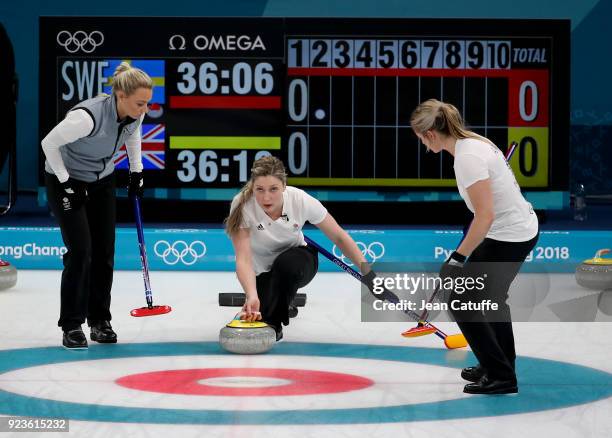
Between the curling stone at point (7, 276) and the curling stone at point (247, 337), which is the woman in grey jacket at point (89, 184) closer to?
the curling stone at point (247, 337)

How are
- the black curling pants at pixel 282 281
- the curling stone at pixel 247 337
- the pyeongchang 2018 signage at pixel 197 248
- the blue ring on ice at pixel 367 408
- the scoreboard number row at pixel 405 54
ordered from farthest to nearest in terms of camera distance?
the scoreboard number row at pixel 405 54
the pyeongchang 2018 signage at pixel 197 248
the black curling pants at pixel 282 281
the curling stone at pixel 247 337
the blue ring on ice at pixel 367 408

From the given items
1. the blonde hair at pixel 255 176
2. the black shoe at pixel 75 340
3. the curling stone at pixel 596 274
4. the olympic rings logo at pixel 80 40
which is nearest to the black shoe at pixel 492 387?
the blonde hair at pixel 255 176

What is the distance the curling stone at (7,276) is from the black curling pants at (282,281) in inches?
91.1

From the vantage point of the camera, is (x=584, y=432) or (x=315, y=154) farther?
(x=315, y=154)

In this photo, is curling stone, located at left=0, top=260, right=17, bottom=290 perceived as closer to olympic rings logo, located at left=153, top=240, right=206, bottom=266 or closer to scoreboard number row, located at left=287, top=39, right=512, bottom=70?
olympic rings logo, located at left=153, top=240, right=206, bottom=266

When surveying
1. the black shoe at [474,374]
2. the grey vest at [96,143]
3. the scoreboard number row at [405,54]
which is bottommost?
the black shoe at [474,374]

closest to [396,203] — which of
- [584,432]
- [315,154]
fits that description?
[315,154]

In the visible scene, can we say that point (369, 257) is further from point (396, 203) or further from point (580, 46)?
point (580, 46)

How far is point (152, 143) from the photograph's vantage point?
28.5ft

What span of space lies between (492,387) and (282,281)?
4.07ft

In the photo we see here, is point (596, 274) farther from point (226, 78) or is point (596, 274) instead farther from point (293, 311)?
point (226, 78)

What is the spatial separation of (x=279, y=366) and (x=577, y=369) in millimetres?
1193

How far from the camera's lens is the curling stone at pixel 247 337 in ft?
15.8

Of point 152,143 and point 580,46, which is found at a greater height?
point 580,46
